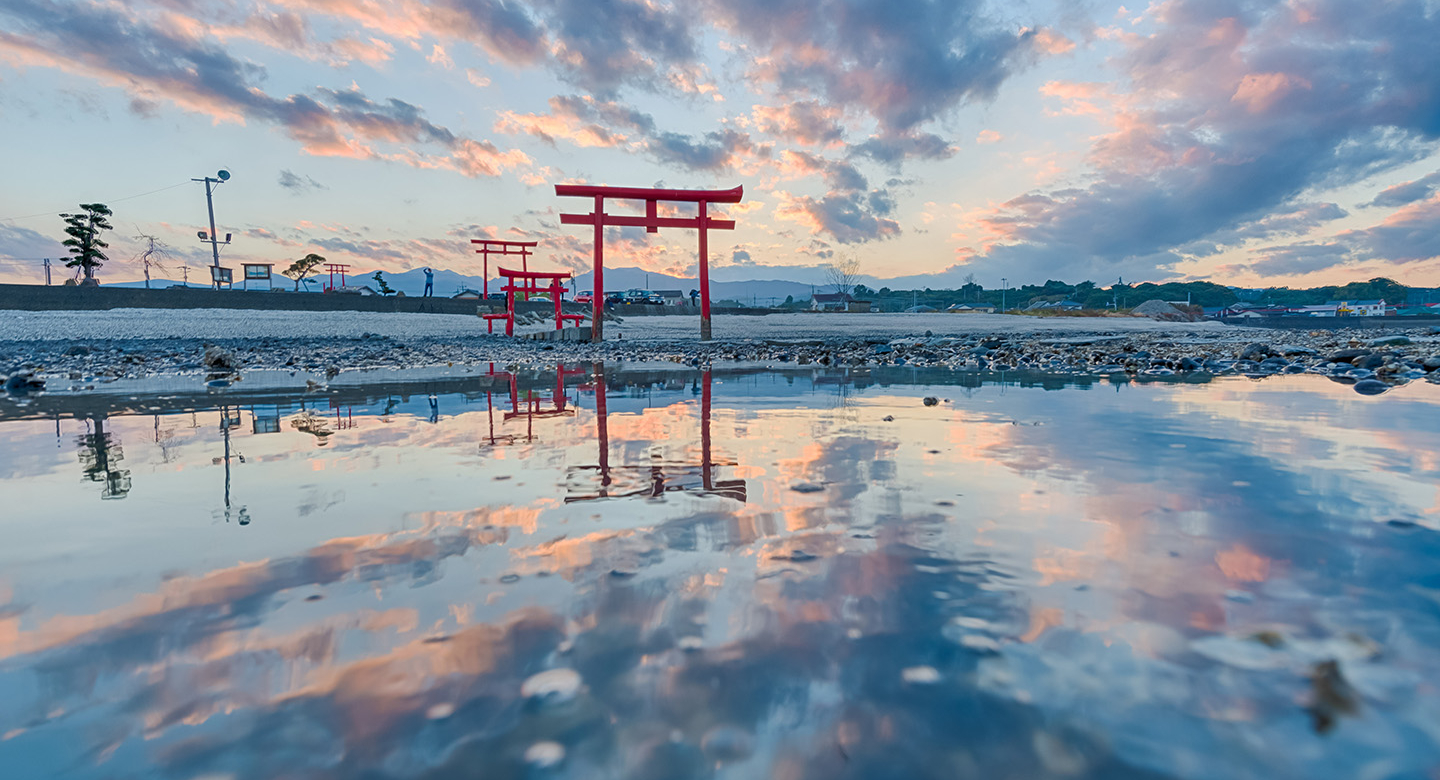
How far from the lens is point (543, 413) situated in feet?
16.1

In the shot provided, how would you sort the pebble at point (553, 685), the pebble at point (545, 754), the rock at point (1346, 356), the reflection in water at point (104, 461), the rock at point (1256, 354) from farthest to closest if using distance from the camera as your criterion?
the rock at point (1256, 354) → the rock at point (1346, 356) → the reflection in water at point (104, 461) → the pebble at point (553, 685) → the pebble at point (545, 754)

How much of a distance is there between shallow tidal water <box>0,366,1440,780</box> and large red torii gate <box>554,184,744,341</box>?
51.9 ft

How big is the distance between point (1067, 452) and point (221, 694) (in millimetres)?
3462

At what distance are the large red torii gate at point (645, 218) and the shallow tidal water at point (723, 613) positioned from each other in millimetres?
15818

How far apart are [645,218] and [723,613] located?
18.7 metres

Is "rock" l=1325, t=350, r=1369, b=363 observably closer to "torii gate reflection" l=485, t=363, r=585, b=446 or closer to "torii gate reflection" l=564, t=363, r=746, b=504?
"torii gate reflection" l=564, t=363, r=746, b=504

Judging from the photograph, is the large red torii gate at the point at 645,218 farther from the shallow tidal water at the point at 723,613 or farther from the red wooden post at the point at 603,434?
the shallow tidal water at the point at 723,613

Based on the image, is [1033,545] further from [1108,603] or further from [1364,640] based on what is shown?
[1364,640]

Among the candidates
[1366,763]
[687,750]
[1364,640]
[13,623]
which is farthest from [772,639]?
[13,623]

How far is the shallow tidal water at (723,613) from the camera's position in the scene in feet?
3.42

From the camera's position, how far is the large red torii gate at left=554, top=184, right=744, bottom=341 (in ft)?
60.4

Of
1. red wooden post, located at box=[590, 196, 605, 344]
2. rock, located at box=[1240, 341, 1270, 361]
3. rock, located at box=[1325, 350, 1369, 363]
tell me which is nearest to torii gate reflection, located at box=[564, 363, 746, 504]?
rock, located at box=[1325, 350, 1369, 363]

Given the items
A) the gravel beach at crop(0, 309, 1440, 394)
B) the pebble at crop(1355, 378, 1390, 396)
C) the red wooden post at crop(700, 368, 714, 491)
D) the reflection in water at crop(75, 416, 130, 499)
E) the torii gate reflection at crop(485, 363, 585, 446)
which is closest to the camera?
the reflection in water at crop(75, 416, 130, 499)

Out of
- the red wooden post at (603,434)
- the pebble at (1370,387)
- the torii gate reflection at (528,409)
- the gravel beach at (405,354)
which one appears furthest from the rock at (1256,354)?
the torii gate reflection at (528,409)
